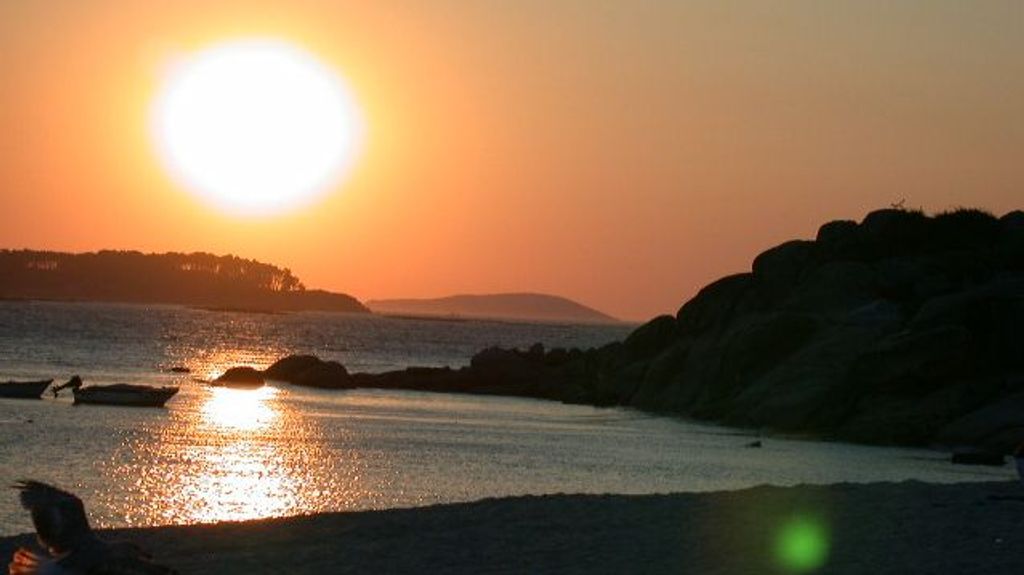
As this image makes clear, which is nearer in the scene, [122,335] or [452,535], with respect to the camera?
[452,535]

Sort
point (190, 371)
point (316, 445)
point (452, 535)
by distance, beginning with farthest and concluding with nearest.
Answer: point (190, 371) → point (316, 445) → point (452, 535)

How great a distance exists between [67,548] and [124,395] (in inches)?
2260

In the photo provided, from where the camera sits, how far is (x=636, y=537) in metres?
20.8

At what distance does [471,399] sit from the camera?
88562mm

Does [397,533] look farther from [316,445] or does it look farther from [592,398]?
[592,398]

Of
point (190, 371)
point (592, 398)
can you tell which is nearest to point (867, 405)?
point (592, 398)

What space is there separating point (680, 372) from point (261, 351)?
94634 mm

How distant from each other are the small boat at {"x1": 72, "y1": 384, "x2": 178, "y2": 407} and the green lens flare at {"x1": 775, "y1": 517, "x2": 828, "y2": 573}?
175 feet

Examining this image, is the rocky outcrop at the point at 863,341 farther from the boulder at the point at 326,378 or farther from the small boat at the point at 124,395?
the small boat at the point at 124,395

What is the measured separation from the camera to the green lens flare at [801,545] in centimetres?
1889

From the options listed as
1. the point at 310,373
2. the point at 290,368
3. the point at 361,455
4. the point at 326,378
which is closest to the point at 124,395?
the point at 361,455

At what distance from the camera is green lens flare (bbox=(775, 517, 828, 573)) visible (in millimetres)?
18891

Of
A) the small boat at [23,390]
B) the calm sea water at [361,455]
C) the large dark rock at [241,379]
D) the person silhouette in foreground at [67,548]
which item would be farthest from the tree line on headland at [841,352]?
the person silhouette in foreground at [67,548]

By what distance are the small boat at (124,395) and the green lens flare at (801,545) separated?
175 ft
